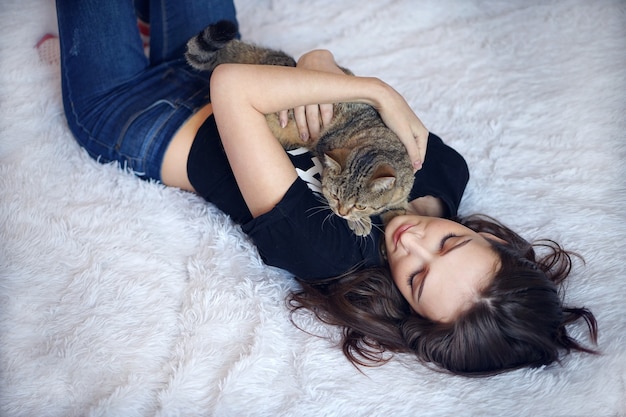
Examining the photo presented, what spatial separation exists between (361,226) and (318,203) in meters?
0.13

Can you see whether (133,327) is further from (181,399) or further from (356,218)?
(356,218)

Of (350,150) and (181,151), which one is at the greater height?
(350,150)

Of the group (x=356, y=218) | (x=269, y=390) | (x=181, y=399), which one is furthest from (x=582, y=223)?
(x=181, y=399)

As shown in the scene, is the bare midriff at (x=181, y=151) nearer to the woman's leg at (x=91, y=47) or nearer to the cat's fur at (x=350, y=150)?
the cat's fur at (x=350, y=150)

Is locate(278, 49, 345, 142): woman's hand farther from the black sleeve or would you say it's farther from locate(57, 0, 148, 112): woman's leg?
locate(57, 0, 148, 112): woman's leg

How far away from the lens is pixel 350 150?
1293mm

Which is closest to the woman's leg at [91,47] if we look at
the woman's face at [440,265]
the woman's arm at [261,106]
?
the woman's arm at [261,106]

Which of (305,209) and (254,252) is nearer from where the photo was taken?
(305,209)

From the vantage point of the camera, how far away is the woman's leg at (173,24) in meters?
1.57

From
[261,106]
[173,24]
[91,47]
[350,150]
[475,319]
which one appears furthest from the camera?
[173,24]

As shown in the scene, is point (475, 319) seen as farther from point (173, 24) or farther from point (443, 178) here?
point (173, 24)

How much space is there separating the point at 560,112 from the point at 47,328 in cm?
155

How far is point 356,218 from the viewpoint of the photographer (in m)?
1.23

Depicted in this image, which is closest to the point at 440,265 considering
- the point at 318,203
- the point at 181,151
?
the point at 318,203
